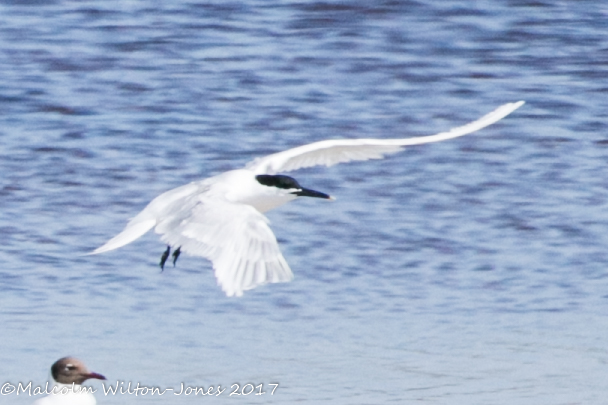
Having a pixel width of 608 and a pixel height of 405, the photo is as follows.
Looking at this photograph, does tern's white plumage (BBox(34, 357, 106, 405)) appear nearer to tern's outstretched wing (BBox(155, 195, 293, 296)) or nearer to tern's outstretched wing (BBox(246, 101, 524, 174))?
tern's outstretched wing (BBox(155, 195, 293, 296))

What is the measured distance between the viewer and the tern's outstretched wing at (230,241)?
6027 mm

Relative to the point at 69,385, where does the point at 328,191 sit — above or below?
below

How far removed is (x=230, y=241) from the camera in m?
6.34

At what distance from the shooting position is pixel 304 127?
34.8 feet

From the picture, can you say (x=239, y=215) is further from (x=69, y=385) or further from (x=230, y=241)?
(x=69, y=385)

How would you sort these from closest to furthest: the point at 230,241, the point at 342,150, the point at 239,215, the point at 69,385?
A: 1. the point at 69,385
2. the point at 230,241
3. the point at 239,215
4. the point at 342,150

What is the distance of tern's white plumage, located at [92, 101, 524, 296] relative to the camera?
6.11m

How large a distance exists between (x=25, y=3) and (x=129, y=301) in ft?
22.1

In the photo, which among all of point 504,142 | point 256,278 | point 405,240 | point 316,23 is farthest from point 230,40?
point 256,278

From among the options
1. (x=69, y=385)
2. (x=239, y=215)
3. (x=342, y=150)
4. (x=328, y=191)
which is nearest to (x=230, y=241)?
(x=239, y=215)

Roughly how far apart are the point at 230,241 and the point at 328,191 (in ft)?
10.9

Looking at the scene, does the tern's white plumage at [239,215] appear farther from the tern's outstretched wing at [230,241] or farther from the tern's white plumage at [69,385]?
the tern's white plumage at [69,385]

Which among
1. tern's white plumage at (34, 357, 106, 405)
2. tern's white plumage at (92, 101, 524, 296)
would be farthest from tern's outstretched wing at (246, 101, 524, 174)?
tern's white plumage at (34, 357, 106, 405)

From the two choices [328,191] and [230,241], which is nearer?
[230,241]
